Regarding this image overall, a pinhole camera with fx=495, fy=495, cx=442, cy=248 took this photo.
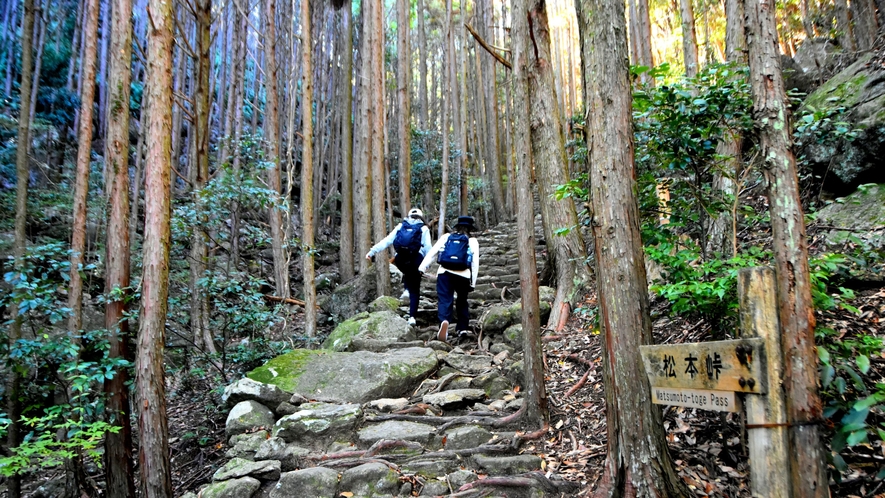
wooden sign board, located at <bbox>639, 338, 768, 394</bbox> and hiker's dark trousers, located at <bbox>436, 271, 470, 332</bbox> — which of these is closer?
wooden sign board, located at <bbox>639, 338, 768, 394</bbox>

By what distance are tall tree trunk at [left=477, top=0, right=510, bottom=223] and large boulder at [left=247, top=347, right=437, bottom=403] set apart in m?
12.3

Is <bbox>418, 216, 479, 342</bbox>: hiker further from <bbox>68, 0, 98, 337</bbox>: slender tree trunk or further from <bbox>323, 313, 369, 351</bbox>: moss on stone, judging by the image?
<bbox>68, 0, 98, 337</bbox>: slender tree trunk

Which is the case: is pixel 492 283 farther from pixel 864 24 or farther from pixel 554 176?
pixel 864 24

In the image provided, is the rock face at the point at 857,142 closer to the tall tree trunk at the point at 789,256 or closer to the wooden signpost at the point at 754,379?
the tall tree trunk at the point at 789,256

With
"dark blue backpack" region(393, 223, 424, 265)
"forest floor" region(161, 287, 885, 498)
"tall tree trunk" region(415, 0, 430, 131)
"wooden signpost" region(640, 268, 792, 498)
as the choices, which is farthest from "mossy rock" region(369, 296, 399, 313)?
"tall tree trunk" region(415, 0, 430, 131)

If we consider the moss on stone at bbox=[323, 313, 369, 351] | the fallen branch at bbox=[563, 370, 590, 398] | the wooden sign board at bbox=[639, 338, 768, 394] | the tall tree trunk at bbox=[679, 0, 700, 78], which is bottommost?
the fallen branch at bbox=[563, 370, 590, 398]

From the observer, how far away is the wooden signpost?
6.80 feet

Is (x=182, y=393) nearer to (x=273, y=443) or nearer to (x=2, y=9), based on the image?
(x=273, y=443)

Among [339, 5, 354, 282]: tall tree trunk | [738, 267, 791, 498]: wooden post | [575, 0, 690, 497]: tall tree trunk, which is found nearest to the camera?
[738, 267, 791, 498]: wooden post

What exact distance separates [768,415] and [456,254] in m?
5.00

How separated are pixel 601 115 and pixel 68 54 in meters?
19.2

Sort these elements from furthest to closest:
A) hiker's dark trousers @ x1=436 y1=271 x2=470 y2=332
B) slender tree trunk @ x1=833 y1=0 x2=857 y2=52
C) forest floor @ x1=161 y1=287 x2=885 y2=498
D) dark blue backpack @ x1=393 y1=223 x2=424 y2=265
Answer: slender tree trunk @ x1=833 y1=0 x2=857 y2=52 < dark blue backpack @ x1=393 y1=223 x2=424 y2=265 < hiker's dark trousers @ x1=436 y1=271 x2=470 y2=332 < forest floor @ x1=161 y1=287 x2=885 y2=498

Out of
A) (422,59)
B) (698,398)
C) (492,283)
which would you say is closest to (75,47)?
(422,59)

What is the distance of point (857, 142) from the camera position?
5461 mm
